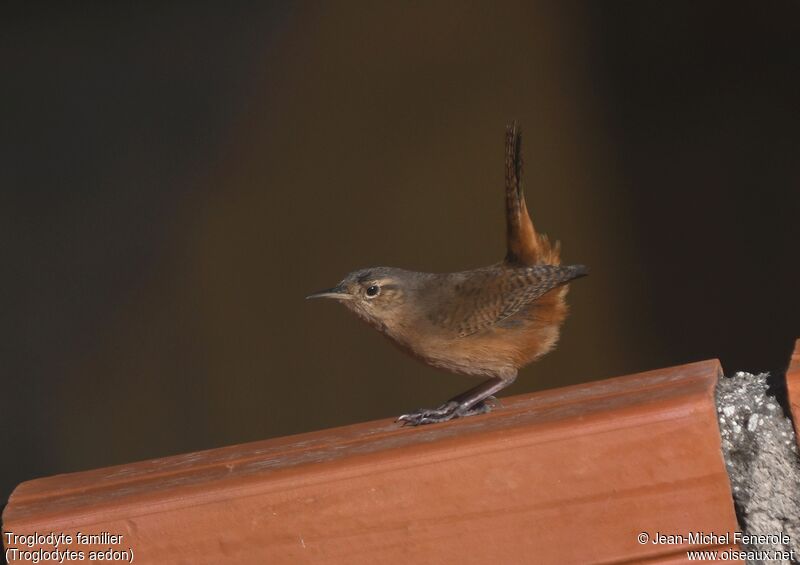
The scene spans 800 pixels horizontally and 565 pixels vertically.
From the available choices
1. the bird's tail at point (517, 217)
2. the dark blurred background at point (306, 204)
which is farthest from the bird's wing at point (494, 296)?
the dark blurred background at point (306, 204)

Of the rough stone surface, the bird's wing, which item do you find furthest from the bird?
the rough stone surface

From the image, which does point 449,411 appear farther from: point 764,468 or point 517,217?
point 764,468

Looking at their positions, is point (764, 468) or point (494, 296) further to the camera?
point (494, 296)

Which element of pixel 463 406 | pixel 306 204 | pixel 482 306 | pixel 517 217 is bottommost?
pixel 463 406

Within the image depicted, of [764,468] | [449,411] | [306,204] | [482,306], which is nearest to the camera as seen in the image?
[764,468]

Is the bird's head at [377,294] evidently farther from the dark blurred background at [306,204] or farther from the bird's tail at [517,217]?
the dark blurred background at [306,204]

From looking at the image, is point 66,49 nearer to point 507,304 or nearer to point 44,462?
point 44,462

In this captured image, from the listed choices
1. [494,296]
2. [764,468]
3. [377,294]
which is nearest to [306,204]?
[377,294]

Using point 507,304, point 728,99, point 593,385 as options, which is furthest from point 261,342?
point 593,385
